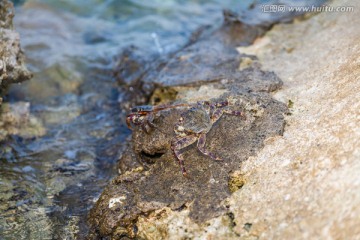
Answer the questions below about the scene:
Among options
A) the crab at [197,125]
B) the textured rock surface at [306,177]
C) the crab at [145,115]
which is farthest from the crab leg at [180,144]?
the textured rock surface at [306,177]

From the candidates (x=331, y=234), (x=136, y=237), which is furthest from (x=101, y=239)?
(x=331, y=234)

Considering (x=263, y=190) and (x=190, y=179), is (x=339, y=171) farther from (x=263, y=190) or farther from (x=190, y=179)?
(x=190, y=179)

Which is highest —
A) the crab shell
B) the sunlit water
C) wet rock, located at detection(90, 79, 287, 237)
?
the crab shell

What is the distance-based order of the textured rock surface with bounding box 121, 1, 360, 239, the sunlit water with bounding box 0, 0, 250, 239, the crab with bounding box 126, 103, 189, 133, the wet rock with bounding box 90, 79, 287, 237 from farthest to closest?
1. the sunlit water with bounding box 0, 0, 250, 239
2. the crab with bounding box 126, 103, 189, 133
3. the wet rock with bounding box 90, 79, 287, 237
4. the textured rock surface with bounding box 121, 1, 360, 239

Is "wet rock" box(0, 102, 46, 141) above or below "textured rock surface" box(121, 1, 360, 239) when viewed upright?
below

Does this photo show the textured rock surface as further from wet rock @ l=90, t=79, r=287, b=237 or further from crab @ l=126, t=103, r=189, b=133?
crab @ l=126, t=103, r=189, b=133

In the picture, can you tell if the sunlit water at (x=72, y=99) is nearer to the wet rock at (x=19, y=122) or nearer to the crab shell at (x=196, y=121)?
the wet rock at (x=19, y=122)

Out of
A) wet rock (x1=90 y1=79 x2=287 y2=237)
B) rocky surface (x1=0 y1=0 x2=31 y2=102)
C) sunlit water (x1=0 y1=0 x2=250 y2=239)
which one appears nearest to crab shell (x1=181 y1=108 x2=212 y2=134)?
wet rock (x1=90 y1=79 x2=287 y2=237)
